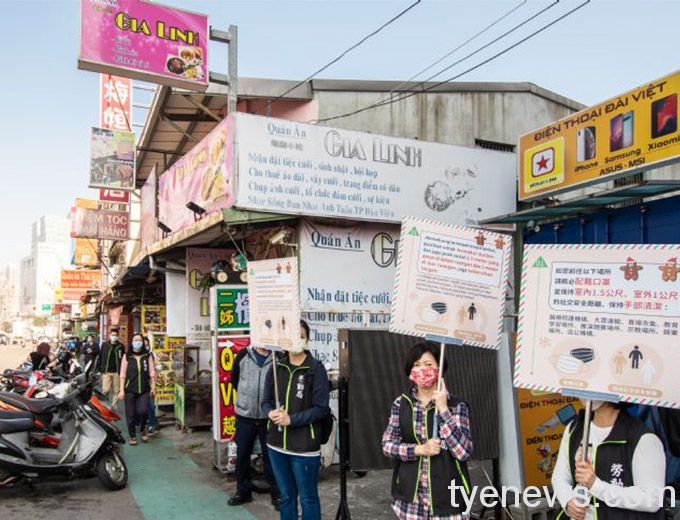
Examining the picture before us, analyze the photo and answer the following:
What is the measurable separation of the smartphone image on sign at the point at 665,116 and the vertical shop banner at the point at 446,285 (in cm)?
449

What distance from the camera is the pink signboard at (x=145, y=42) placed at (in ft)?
26.6

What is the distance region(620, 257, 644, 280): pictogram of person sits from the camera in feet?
9.82

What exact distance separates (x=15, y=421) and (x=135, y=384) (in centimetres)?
324

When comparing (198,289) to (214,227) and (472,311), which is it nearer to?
(214,227)

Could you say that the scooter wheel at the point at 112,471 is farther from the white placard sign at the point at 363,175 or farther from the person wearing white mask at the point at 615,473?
the person wearing white mask at the point at 615,473

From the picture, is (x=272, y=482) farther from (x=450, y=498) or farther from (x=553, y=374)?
(x=553, y=374)

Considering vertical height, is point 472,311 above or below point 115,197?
below

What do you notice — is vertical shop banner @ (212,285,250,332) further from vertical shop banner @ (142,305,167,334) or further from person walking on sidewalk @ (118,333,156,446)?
vertical shop banner @ (142,305,167,334)

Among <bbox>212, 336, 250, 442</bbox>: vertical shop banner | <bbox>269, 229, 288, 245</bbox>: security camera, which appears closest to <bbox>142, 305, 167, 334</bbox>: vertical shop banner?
<bbox>212, 336, 250, 442</bbox>: vertical shop banner

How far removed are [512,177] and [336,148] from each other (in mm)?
3457

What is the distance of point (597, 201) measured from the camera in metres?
7.12

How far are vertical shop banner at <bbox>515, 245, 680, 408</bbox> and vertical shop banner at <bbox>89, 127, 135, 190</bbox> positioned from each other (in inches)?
512

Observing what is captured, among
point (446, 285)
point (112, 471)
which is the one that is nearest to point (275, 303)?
point (446, 285)

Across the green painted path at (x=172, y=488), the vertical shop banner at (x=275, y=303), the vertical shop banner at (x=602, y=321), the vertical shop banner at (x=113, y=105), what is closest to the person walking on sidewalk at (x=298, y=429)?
the vertical shop banner at (x=275, y=303)
